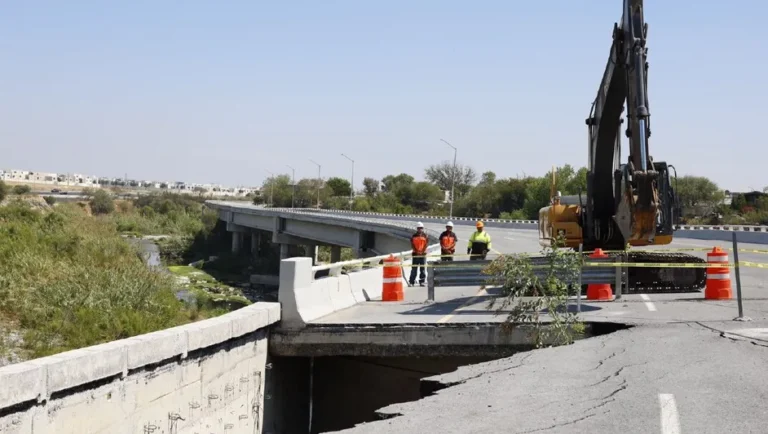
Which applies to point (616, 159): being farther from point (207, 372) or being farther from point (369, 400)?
point (207, 372)

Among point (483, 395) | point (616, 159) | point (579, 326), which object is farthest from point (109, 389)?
point (616, 159)

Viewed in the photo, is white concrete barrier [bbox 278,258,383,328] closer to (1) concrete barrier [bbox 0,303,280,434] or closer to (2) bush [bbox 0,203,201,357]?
(1) concrete barrier [bbox 0,303,280,434]

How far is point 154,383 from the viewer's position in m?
11.1

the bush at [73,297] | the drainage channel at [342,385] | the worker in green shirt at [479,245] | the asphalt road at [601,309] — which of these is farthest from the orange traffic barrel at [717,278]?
the bush at [73,297]

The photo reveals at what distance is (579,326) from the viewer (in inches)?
536

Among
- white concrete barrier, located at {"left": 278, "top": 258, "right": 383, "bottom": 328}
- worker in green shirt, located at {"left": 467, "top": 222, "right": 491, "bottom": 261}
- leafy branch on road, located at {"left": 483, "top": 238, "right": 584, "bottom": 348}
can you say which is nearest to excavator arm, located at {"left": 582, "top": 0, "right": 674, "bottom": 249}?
leafy branch on road, located at {"left": 483, "top": 238, "right": 584, "bottom": 348}

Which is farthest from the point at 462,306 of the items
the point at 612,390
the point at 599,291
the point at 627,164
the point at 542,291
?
the point at 612,390

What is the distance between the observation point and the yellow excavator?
16219mm

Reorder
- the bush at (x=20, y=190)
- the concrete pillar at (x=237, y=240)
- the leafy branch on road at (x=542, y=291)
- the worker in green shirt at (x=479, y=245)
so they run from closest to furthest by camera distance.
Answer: the leafy branch on road at (x=542, y=291)
the worker in green shirt at (x=479, y=245)
the concrete pillar at (x=237, y=240)
the bush at (x=20, y=190)

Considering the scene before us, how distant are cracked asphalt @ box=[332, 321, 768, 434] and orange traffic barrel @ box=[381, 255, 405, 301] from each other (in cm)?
617

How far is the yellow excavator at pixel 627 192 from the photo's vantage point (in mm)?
16219

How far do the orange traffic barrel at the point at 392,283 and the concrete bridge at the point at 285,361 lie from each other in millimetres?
318

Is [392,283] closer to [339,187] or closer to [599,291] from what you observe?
[599,291]

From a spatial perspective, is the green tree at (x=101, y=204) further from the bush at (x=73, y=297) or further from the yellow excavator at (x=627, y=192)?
the yellow excavator at (x=627, y=192)
